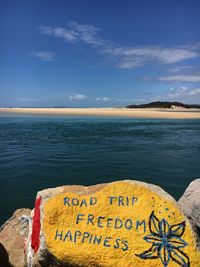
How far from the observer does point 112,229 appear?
4.98 meters

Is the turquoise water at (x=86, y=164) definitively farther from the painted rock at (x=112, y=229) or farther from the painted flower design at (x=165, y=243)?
the painted flower design at (x=165, y=243)

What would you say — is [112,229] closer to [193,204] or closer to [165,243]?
[165,243]

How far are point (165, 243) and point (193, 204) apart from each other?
133 cm

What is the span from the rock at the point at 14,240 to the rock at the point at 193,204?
351cm

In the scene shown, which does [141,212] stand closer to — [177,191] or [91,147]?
[177,191]

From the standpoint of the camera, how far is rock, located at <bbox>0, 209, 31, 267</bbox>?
213 inches

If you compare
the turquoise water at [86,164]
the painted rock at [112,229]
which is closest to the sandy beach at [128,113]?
the turquoise water at [86,164]

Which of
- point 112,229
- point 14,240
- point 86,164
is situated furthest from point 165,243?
point 86,164

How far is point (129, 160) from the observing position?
14.8 meters

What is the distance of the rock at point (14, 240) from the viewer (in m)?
5.41

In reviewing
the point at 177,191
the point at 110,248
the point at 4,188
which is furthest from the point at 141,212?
the point at 4,188

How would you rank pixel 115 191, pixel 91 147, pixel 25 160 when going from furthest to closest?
pixel 91 147
pixel 25 160
pixel 115 191

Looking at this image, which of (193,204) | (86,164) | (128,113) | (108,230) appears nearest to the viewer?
(108,230)

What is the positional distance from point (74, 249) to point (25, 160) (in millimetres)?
10731
